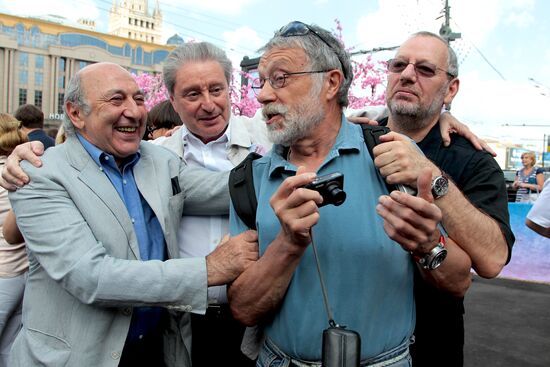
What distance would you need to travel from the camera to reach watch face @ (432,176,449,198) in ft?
5.54

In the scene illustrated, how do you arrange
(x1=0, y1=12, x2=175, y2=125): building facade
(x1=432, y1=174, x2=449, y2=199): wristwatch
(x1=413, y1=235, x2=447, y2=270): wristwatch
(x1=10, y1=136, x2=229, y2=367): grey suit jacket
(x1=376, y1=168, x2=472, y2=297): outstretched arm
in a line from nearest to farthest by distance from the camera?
(x1=376, y1=168, x2=472, y2=297): outstretched arm < (x1=413, y1=235, x2=447, y2=270): wristwatch < (x1=432, y1=174, x2=449, y2=199): wristwatch < (x1=10, y1=136, x2=229, y2=367): grey suit jacket < (x1=0, y1=12, x2=175, y2=125): building facade

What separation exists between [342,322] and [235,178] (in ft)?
2.41

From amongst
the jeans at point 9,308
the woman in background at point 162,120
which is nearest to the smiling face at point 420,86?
the woman in background at point 162,120

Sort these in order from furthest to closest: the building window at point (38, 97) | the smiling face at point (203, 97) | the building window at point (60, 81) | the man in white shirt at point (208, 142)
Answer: the building window at point (60, 81), the building window at point (38, 97), the smiling face at point (203, 97), the man in white shirt at point (208, 142)

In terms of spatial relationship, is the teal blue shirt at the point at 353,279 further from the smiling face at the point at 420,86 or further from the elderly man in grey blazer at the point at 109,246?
the smiling face at the point at 420,86

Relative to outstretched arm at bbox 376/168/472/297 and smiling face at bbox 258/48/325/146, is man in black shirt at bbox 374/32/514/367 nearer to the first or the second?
outstretched arm at bbox 376/168/472/297

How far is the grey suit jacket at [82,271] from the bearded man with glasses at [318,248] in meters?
0.30

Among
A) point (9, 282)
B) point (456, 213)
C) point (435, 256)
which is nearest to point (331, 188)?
point (435, 256)

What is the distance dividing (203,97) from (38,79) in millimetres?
77288

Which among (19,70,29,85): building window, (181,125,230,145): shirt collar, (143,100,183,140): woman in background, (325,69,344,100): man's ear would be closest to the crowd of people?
(325,69,344,100): man's ear

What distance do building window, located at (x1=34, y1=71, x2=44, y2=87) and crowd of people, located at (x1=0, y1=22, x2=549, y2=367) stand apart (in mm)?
77159

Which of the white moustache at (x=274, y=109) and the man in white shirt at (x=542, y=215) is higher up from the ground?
the white moustache at (x=274, y=109)

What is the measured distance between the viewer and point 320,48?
79.2 inches

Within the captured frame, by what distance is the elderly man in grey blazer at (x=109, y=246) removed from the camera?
1855mm
